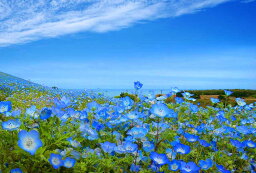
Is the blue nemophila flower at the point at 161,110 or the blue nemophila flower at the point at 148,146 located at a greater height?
the blue nemophila flower at the point at 161,110

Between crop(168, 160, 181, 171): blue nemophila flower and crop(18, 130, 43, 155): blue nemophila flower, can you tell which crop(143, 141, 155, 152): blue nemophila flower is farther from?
crop(18, 130, 43, 155): blue nemophila flower

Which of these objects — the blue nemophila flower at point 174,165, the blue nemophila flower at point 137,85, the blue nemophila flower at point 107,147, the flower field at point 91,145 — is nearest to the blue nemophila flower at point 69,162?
the flower field at point 91,145

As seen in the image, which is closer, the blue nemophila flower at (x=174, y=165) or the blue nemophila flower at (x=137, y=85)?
the blue nemophila flower at (x=174, y=165)

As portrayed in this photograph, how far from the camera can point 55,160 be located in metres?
2.11

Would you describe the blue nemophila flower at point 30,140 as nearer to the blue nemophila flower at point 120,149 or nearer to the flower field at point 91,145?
the flower field at point 91,145

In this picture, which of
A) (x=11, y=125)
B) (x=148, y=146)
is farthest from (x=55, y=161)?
(x=148, y=146)

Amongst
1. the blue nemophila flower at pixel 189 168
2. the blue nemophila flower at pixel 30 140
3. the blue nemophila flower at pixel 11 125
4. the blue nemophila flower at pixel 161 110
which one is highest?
the blue nemophila flower at pixel 161 110

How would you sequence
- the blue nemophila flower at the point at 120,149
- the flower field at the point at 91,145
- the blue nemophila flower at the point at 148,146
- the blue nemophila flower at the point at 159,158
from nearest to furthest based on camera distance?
the flower field at the point at 91,145 < the blue nemophila flower at the point at 159,158 < the blue nemophila flower at the point at 120,149 < the blue nemophila flower at the point at 148,146

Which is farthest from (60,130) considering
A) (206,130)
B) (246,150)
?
(246,150)

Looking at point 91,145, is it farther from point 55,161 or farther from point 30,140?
point 30,140

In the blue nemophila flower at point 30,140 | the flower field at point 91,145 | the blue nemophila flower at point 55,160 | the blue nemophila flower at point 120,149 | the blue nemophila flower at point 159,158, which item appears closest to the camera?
the blue nemophila flower at point 30,140

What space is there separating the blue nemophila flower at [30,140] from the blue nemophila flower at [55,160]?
167 mm

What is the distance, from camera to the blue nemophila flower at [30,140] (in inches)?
76.4

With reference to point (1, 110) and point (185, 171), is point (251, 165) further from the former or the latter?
point (1, 110)
